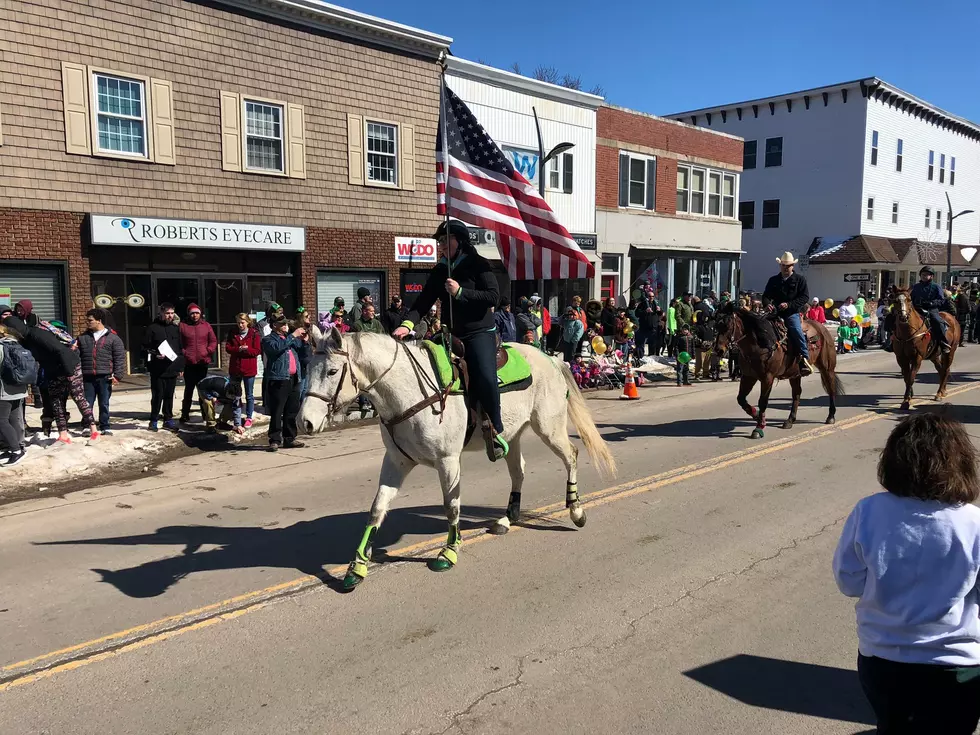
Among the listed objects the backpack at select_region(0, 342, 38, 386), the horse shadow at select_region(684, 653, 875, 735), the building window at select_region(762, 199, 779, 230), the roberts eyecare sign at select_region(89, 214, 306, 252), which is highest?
the building window at select_region(762, 199, 779, 230)

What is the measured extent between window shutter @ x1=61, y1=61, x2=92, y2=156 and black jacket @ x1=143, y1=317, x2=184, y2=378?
5.76m

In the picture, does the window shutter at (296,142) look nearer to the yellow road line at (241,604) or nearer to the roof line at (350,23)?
the roof line at (350,23)

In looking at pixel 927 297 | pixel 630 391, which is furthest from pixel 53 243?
pixel 927 297

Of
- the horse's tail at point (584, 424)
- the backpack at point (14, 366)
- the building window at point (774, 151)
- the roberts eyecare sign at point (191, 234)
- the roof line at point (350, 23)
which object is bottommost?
the horse's tail at point (584, 424)

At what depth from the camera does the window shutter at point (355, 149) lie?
18.8m

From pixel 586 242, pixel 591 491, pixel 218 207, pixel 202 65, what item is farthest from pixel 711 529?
pixel 586 242

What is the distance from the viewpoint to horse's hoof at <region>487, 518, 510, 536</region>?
6.52 meters

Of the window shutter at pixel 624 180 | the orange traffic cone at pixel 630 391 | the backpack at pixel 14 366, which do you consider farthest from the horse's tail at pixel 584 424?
the window shutter at pixel 624 180

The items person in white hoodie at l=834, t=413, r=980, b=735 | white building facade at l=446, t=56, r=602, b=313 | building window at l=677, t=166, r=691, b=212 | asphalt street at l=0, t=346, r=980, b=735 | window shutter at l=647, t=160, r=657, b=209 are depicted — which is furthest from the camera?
building window at l=677, t=166, r=691, b=212

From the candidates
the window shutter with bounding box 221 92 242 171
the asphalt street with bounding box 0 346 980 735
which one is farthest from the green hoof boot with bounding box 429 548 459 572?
the window shutter with bounding box 221 92 242 171

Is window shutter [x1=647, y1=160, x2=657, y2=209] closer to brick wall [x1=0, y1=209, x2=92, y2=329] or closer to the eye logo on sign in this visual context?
the eye logo on sign

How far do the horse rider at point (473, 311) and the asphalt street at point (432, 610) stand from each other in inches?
→ 54.0

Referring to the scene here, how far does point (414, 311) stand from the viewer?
602cm

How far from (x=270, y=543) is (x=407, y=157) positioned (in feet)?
50.9
